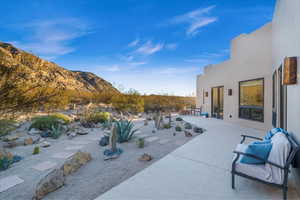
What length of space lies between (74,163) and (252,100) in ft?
23.1

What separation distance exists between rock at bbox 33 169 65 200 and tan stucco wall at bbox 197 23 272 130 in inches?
266

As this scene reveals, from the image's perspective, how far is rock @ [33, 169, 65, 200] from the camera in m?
1.89

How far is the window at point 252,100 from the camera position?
5.82 metres

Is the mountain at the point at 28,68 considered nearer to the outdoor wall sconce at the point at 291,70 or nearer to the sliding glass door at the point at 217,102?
the outdoor wall sconce at the point at 291,70

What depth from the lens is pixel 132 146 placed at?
4.04 m

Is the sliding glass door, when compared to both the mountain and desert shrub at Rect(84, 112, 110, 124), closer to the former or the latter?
desert shrub at Rect(84, 112, 110, 124)

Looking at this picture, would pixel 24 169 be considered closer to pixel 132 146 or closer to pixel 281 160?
pixel 132 146

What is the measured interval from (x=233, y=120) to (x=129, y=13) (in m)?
7.42

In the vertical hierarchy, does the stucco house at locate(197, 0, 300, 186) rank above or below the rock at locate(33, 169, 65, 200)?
above

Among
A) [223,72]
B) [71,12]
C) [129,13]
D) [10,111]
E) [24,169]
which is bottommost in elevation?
[24,169]

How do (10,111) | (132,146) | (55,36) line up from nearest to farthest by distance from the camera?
(10,111) → (132,146) → (55,36)

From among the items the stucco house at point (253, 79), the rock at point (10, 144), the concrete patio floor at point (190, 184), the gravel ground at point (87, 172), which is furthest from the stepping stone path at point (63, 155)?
the stucco house at point (253, 79)

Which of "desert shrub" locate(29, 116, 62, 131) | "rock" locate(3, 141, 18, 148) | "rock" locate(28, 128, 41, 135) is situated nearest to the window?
"desert shrub" locate(29, 116, 62, 131)

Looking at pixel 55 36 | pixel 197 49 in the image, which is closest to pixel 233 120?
pixel 197 49
